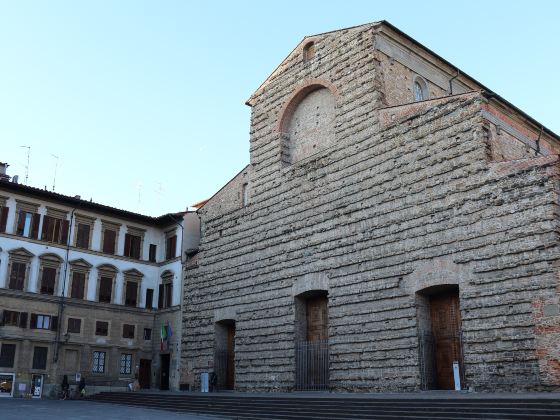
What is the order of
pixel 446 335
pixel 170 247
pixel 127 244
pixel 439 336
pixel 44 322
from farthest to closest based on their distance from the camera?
pixel 170 247
pixel 127 244
pixel 44 322
pixel 439 336
pixel 446 335

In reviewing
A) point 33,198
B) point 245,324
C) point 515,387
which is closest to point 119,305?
point 33,198

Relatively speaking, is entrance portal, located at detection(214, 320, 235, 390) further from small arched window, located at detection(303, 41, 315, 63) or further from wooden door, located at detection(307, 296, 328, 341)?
small arched window, located at detection(303, 41, 315, 63)

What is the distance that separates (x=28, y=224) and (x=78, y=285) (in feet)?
10.8

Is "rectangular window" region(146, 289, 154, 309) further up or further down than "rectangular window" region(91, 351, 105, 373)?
further up

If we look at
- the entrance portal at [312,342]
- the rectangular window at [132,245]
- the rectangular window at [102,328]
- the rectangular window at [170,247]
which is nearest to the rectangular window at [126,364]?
the rectangular window at [102,328]

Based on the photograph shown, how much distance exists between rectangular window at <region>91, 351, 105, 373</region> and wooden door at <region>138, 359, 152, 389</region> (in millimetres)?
1768

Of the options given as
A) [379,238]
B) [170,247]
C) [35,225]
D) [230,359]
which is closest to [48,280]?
[35,225]

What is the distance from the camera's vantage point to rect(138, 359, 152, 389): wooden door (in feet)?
86.6

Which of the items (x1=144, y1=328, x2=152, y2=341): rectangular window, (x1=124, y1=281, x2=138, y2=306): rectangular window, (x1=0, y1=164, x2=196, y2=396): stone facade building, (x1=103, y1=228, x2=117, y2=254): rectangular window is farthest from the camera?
(x1=144, y1=328, x2=152, y2=341): rectangular window

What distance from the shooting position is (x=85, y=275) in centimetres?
2547

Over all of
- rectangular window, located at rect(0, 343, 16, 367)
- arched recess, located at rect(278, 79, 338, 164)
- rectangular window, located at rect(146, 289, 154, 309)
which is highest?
arched recess, located at rect(278, 79, 338, 164)

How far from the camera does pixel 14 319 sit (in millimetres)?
22859

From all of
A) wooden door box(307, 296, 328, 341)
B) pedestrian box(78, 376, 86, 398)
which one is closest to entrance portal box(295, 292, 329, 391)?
wooden door box(307, 296, 328, 341)

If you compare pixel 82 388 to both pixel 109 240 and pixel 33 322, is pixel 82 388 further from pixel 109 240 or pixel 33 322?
pixel 109 240
